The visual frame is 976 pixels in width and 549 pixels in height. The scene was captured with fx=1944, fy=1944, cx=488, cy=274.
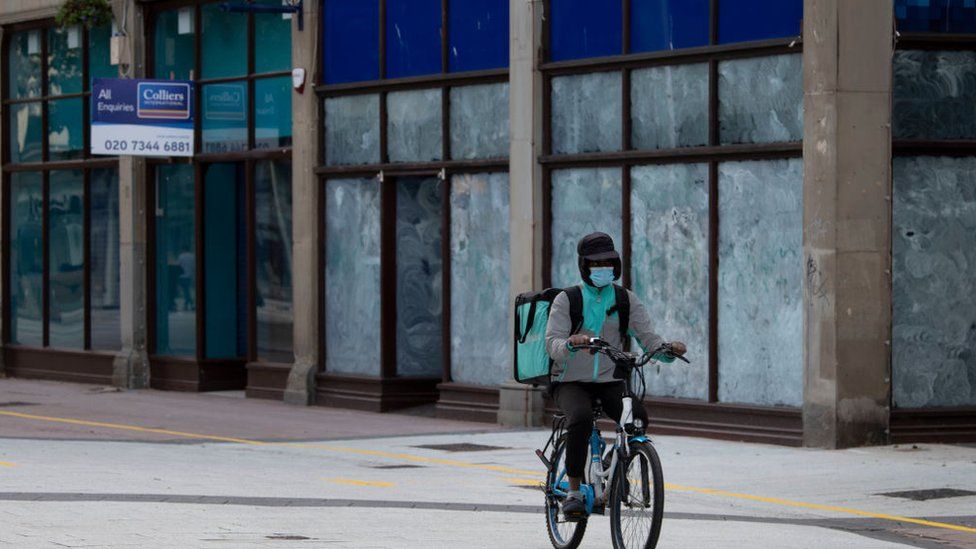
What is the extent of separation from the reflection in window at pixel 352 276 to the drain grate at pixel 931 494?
932cm

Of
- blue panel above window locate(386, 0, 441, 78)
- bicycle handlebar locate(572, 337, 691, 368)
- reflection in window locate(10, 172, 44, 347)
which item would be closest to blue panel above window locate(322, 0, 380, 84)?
blue panel above window locate(386, 0, 441, 78)

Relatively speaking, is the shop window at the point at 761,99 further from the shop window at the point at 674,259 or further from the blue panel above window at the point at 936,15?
the blue panel above window at the point at 936,15

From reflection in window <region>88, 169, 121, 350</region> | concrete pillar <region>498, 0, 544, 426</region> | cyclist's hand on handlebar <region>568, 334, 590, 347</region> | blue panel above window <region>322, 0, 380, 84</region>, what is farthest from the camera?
reflection in window <region>88, 169, 121, 350</region>

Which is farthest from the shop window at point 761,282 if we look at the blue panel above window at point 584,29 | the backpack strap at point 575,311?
the backpack strap at point 575,311

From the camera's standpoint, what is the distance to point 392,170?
22.3 metres

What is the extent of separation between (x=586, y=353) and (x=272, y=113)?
46.8 feet

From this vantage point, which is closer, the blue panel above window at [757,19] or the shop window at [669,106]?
the blue panel above window at [757,19]

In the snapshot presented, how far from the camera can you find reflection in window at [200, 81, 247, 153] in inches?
986

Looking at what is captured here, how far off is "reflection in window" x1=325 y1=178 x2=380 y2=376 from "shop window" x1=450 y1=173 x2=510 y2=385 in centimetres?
140

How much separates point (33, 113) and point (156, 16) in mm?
3527

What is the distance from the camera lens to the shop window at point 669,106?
18.6 m

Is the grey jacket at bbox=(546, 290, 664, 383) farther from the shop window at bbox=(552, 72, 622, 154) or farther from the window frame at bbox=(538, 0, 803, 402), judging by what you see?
the shop window at bbox=(552, 72, 622, 154)

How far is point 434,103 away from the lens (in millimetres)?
21703

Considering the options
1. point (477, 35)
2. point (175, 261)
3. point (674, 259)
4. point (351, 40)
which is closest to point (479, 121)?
point (477, 35)
